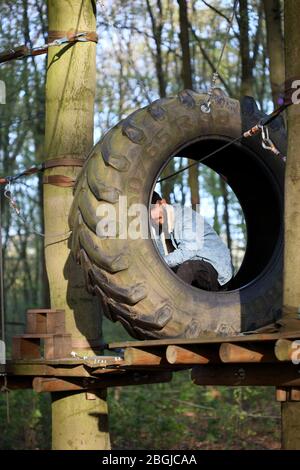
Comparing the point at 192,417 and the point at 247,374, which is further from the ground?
the point at 247,374

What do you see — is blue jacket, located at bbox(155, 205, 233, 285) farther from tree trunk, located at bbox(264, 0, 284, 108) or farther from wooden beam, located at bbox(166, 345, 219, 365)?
tree trunk, located at bbox(264, 0, 284, 108)

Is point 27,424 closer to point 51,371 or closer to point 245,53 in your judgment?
point 245,53

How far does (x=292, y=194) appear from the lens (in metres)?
4.86

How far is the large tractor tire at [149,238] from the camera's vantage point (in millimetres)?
5477

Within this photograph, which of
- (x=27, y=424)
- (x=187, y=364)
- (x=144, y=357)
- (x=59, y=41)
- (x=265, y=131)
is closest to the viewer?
(x=187, y=364)

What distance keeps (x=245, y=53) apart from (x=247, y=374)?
7038 millimetres

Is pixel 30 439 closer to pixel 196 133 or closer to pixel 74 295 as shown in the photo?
pixel 74 295

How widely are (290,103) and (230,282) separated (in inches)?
81.0

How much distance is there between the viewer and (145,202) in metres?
5.68

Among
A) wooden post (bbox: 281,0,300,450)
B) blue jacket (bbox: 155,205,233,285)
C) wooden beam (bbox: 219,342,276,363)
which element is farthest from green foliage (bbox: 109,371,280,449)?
wooden beam (bbox: 219,342,276,363)

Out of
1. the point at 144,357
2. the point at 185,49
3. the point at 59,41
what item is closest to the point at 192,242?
the point at 144,357

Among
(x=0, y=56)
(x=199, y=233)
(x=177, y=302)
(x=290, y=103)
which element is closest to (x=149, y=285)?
(x=177, y=302)

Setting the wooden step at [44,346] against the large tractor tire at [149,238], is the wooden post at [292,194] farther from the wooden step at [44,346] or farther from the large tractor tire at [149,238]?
the wooden step at [44,346]

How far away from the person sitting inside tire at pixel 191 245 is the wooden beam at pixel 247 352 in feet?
4.84
